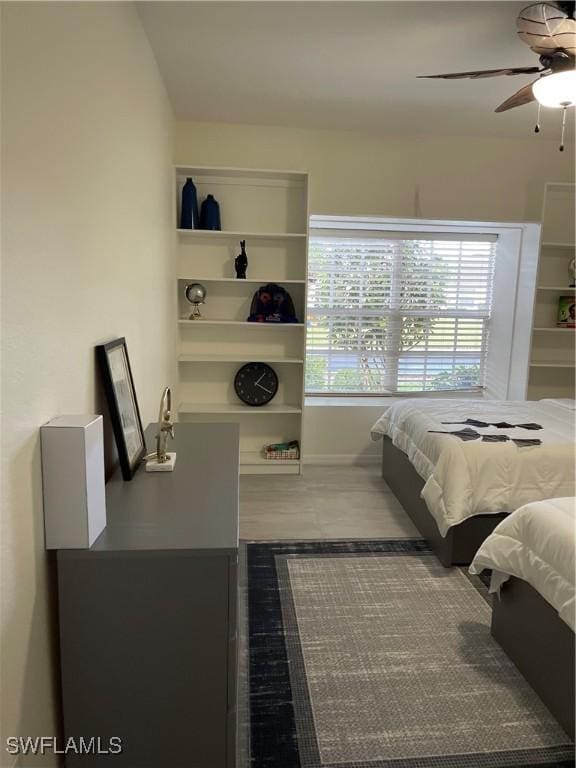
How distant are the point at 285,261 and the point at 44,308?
9.79 ft

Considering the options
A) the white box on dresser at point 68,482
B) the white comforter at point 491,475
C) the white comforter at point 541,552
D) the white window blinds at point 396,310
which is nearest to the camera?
the white box on dresser at point 68,482

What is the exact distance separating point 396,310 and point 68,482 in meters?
3.80

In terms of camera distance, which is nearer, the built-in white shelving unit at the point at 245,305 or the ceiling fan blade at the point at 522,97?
the ceiling fan blade at the point at 522,97

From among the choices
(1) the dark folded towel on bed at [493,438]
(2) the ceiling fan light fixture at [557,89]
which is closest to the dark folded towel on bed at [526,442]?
(1) the dark folded towel on bed at [493,438]

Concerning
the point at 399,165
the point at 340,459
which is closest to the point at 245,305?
the point at 340,459

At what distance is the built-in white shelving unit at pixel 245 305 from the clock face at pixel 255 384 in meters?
0.07

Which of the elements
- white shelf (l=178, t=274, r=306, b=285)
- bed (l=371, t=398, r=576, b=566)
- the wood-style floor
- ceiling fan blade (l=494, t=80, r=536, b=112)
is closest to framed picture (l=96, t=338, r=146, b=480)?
the wood-style floor

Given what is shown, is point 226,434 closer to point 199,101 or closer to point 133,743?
point 133,743

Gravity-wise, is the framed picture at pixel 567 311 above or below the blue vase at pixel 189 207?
below

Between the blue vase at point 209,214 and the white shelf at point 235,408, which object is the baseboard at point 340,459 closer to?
the white shelf at point 235,408

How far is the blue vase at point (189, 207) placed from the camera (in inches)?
152

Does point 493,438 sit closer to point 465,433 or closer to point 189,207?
point 465,433

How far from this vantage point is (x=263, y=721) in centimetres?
178

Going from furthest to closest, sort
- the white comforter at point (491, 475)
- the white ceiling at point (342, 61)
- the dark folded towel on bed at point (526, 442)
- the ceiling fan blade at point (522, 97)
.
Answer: the dark folded towel on bed at point (526, 442) < the white comforter at point (491, 475) < the ceiling fan blade at point (522, 97) < the white ceiling at point (342, 61)
